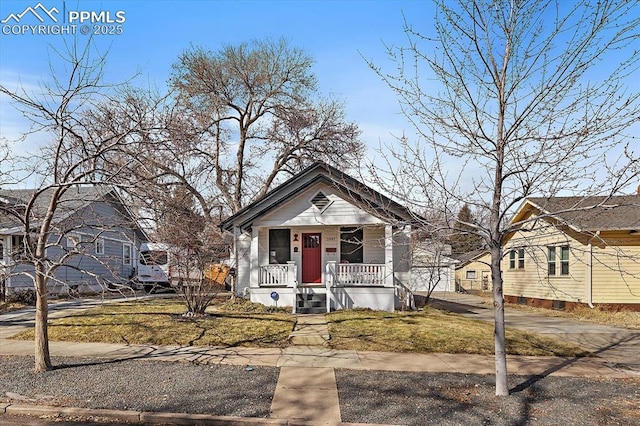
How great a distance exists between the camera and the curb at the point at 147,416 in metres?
5.50

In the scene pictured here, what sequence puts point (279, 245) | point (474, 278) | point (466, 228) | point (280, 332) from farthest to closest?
point (474, 278)
point (279, 245)
point (280, 332)
point (466, 228)

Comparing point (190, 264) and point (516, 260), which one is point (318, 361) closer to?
point (190, 264)

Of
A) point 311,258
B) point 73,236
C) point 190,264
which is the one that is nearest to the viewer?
point 73,236

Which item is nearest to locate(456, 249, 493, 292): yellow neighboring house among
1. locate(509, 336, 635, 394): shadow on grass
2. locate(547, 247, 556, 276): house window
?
locate(547, 247, 556, 276): house window

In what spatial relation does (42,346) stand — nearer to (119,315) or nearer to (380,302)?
(119,315)

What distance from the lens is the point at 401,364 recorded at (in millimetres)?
8266

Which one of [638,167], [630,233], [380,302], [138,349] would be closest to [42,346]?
[138,349]

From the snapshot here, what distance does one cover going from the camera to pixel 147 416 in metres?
5.63

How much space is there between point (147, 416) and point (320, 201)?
11256 mm

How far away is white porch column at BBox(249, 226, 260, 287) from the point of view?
16.3 metres

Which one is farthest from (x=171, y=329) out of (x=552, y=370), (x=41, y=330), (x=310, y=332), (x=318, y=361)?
(x=552, y=370)

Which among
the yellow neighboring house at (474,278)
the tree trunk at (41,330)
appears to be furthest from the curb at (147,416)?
the yellow neighboring house at (474,278)

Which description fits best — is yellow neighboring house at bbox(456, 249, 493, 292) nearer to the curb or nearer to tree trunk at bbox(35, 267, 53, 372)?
the curb

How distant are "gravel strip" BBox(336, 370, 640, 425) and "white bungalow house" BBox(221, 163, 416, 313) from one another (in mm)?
7709
